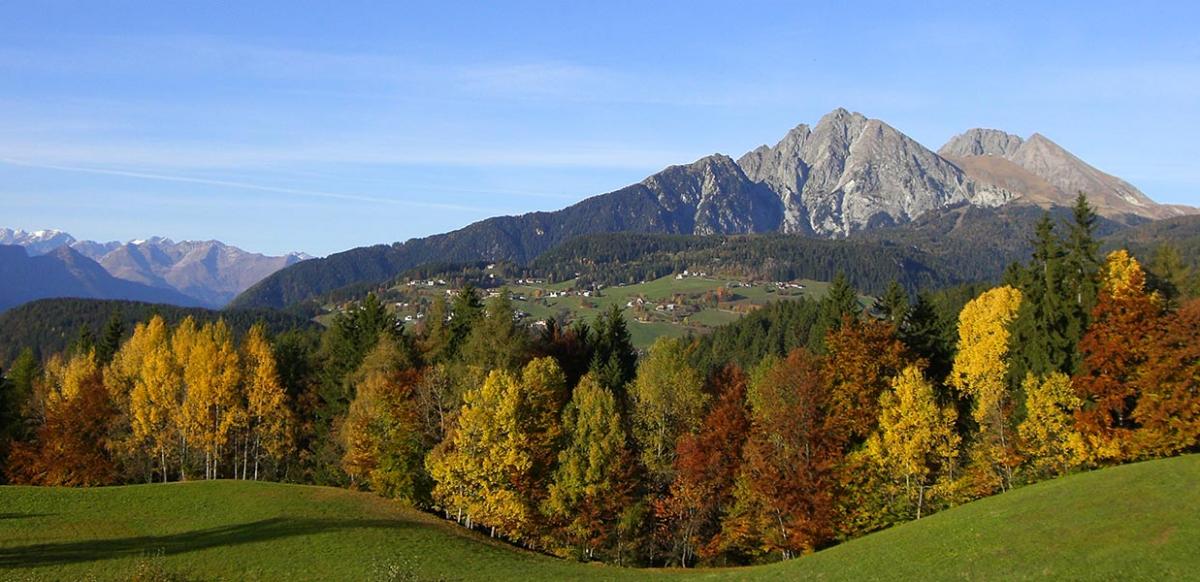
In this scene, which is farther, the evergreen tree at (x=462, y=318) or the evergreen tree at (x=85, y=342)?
the evergreen tree at (x=85, y=342)

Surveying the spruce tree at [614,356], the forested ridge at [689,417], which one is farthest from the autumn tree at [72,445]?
the spruce tree at [614,356]

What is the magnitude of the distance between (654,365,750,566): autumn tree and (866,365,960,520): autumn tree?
11303 millimetres

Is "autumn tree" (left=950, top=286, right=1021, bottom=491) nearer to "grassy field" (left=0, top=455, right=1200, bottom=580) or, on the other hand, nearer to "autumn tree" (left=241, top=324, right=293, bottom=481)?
"grassy field" (left=0, top=455, right=1200, bottom=580)

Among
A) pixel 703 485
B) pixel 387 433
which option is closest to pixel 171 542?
pixel 387 433

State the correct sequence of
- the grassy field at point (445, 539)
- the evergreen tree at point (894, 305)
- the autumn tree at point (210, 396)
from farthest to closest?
1. the autumn tree at point (210, 396)
2. the evergreen tree at point (894, 305)
3. the grassy field at point (445, 539)

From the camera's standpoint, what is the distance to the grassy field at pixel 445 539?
1391 inches

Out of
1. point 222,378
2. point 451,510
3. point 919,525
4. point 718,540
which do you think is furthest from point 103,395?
point 919,525

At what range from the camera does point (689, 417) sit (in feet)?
236

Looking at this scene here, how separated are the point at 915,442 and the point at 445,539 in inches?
1353

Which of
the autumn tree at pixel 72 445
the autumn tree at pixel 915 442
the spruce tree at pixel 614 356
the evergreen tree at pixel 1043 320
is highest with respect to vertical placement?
the evergreen tree at pixel 1043 320

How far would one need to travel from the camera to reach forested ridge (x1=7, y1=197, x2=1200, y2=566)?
194 feet

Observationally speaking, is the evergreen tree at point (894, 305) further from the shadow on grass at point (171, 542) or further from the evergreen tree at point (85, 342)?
the evergreen tree at point (85, 342)

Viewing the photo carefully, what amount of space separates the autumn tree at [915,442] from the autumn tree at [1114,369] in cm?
883

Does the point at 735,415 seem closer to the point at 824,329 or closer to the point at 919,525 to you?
the point at 824,329
